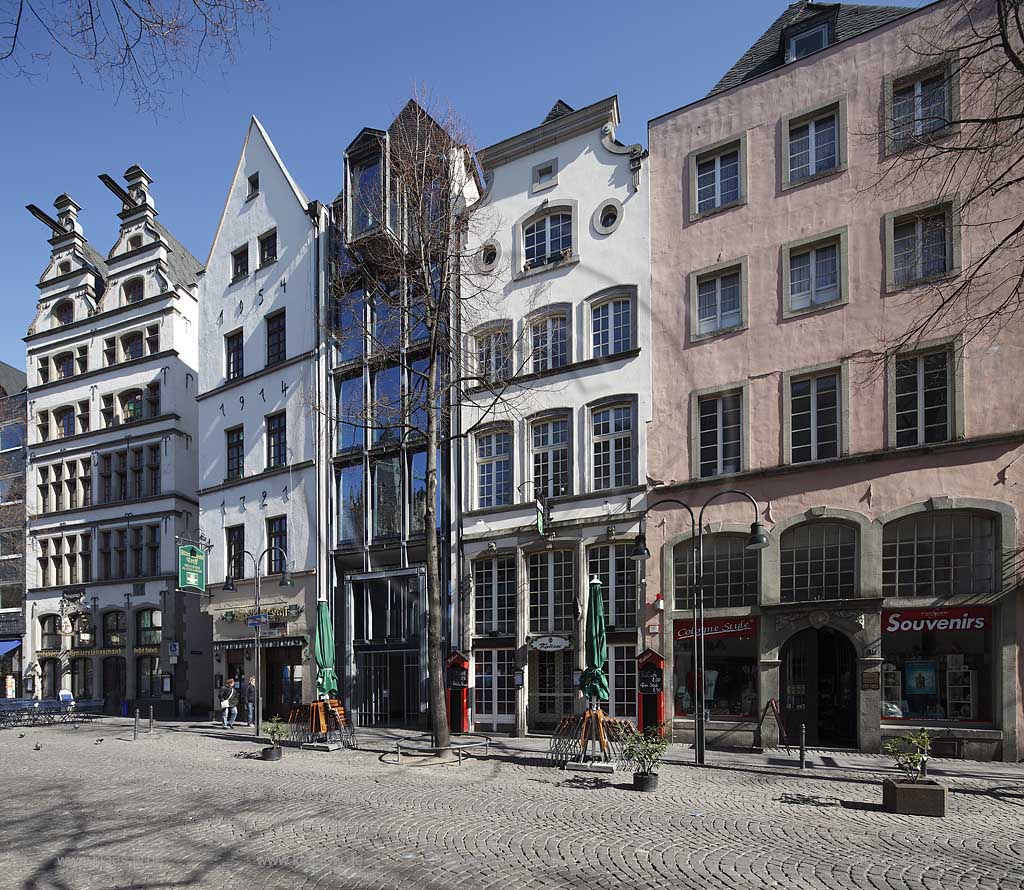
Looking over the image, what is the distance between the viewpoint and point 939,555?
17.7 metres

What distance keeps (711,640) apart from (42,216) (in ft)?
131

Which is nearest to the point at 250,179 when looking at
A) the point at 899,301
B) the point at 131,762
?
the point at 131,762

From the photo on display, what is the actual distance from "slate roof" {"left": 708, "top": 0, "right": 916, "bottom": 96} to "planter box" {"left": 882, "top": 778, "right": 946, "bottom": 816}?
681 inches

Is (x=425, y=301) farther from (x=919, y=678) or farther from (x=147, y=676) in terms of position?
(x=147, y=676)

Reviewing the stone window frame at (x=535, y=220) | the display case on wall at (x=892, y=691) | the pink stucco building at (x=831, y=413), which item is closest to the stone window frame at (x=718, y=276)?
the pink stucco building at (x=831, y=413)

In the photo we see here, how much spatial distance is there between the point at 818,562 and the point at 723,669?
359cm

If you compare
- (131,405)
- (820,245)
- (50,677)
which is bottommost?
(50,677)

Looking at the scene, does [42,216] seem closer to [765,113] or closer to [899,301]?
[765,113]

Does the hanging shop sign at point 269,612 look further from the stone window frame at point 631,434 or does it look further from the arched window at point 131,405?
the stone window frame at point 631,434

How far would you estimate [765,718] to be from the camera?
1897 centimetres

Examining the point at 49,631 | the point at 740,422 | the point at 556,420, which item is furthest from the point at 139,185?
the point at 740,422

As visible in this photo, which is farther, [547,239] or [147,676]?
[147,676]

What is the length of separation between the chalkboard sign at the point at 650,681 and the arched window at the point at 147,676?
23308mm

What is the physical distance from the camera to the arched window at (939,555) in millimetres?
17250
